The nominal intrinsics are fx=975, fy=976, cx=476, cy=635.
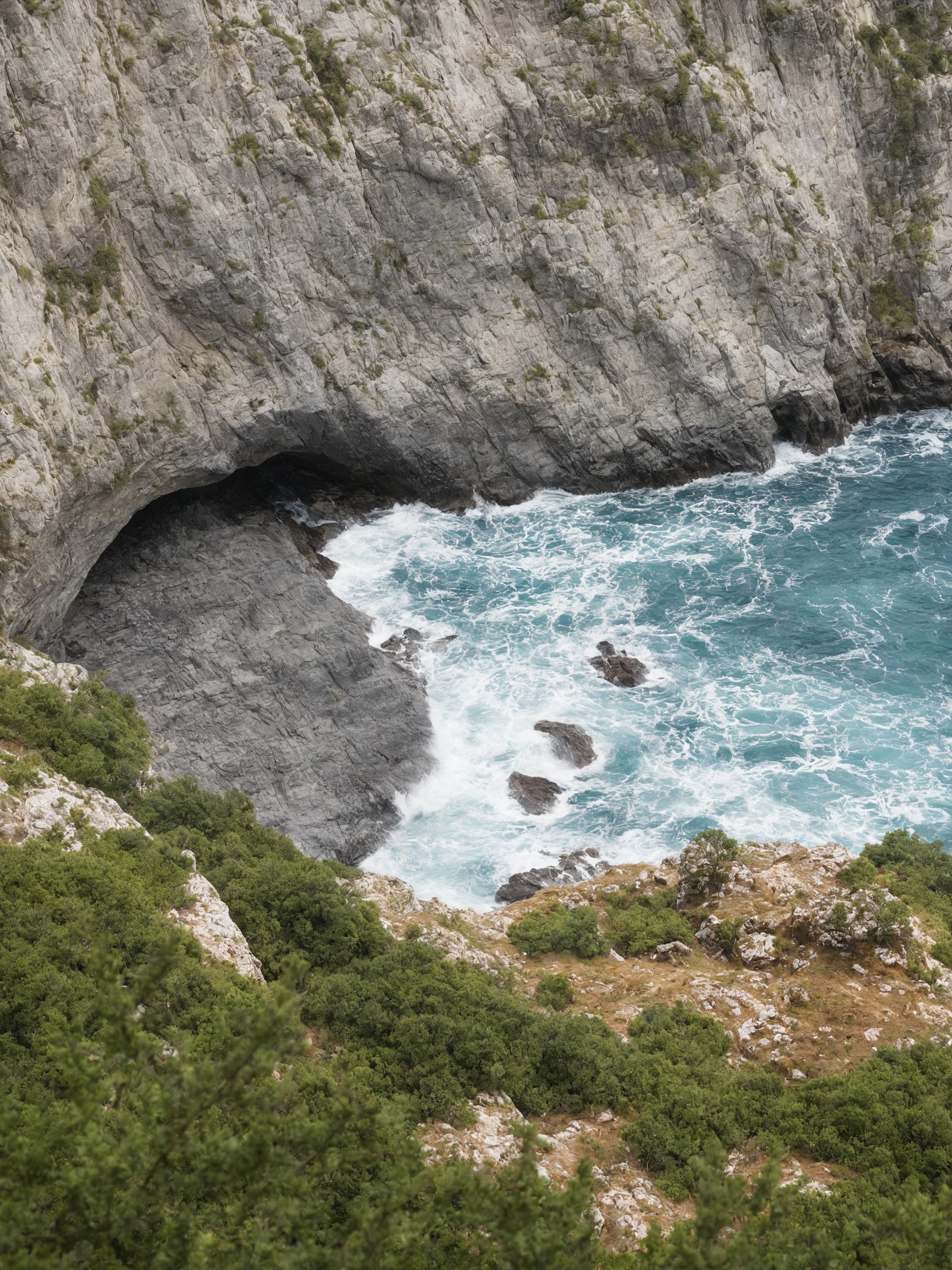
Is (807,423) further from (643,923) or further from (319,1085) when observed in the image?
(319,1085)

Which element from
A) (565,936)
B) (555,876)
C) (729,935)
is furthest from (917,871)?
(555,876)

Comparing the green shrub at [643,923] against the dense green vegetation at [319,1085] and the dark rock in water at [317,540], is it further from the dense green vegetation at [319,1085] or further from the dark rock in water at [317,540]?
the dark rock in water at [317,540]

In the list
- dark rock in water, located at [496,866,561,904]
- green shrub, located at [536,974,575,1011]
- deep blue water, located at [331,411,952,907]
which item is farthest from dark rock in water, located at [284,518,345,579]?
green shrub, located at [536,974,575,1011]

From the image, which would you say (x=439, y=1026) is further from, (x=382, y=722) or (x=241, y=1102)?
(x=382, y=722)

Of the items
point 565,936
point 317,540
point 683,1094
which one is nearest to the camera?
point 683,1094

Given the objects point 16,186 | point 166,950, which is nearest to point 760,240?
point 16,186

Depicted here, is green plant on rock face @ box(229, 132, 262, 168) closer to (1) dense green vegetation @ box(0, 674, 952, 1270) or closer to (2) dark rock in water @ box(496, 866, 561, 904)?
(1) dense green vegetation @ box(0, 674, 952, 1270)
